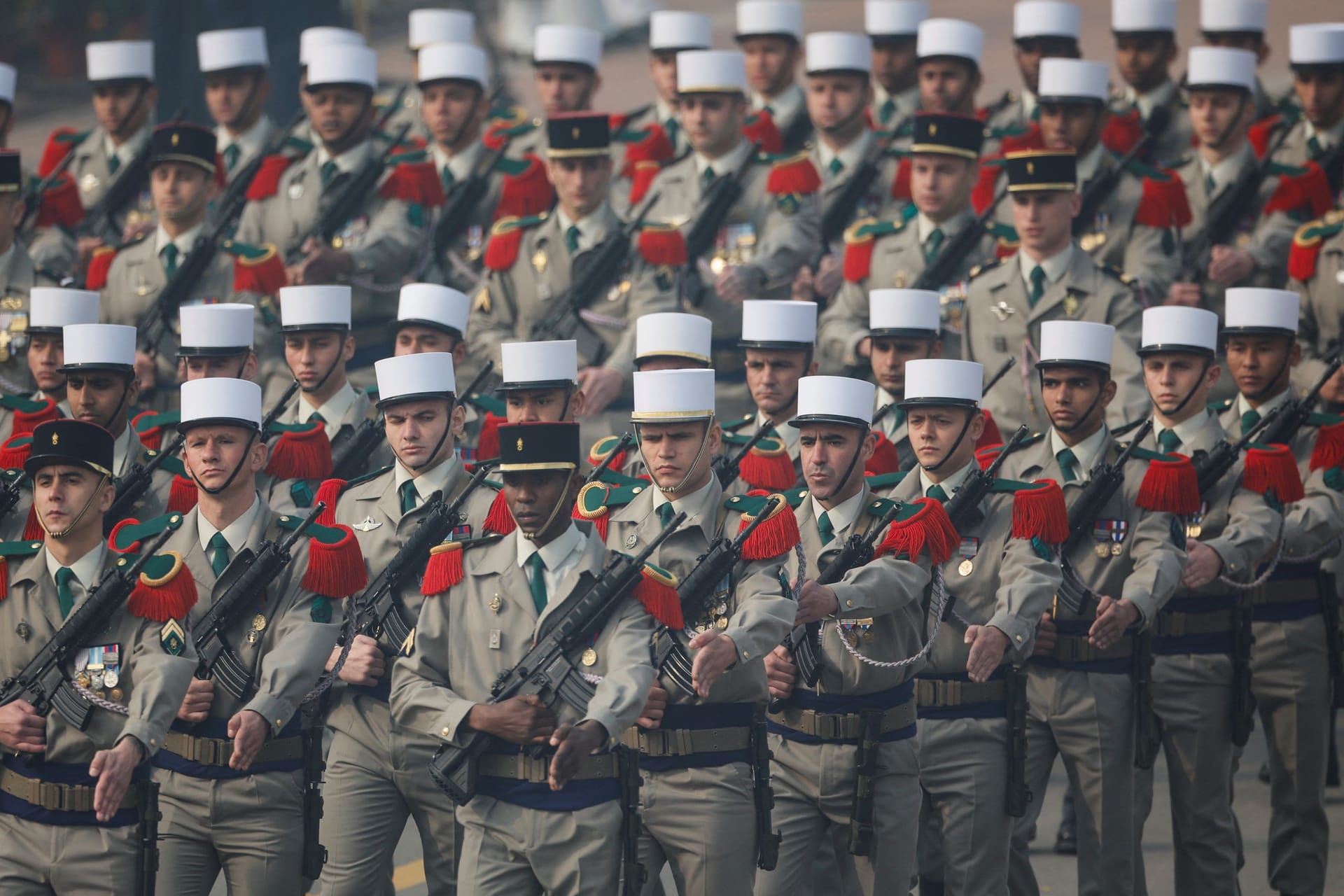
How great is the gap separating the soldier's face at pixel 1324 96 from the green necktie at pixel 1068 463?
493 cm

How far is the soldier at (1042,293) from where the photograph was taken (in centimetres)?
1120

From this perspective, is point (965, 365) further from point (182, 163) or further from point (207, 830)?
point (182, 163)

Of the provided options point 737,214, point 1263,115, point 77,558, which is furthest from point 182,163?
point 1263,115

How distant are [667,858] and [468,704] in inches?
46.2

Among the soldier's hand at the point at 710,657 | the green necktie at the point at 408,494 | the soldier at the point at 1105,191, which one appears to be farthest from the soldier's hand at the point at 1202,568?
the green necktie at the point at 408,494

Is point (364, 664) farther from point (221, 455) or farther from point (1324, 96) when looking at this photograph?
point (1324, 96)

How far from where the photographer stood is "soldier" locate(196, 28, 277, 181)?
14430 mm

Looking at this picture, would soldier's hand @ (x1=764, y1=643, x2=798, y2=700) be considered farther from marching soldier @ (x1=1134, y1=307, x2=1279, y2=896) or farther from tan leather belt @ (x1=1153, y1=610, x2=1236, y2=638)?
tan leather belt @ (x1=1153, y1=610, x2=1236, y2=638)

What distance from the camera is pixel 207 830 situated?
26.3 feet

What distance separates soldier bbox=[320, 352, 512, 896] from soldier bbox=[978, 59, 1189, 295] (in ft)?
14.7

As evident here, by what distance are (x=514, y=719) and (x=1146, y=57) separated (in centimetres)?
826

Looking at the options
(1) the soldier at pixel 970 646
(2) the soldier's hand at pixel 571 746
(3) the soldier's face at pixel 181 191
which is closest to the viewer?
(2) the soldier's hand at pixel 571 746

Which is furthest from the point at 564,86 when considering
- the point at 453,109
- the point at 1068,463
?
the point at 1068,463

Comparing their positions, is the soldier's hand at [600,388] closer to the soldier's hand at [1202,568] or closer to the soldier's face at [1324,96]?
the soldier's hand at [1202,568]
